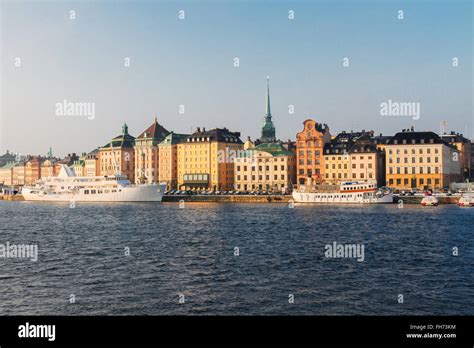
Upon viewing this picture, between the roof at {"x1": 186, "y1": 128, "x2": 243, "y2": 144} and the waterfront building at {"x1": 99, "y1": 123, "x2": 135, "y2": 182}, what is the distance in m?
26.9

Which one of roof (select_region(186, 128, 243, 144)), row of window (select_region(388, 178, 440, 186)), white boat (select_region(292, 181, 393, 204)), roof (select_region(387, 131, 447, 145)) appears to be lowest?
white boat (select_region(292, 181, 393, 204))

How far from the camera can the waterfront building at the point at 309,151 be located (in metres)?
119

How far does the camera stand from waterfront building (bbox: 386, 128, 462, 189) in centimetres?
10962

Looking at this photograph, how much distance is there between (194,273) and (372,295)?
8.99 m

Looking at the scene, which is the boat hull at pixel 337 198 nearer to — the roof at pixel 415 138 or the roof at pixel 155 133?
the roof at pixel 415 138

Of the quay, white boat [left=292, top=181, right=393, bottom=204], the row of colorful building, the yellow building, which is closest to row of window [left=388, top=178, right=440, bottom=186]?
the row of colorful building

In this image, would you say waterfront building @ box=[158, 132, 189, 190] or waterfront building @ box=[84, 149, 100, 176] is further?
waterfront building @ box=[84, 149, 100, 176]

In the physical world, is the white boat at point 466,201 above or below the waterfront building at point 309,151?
below

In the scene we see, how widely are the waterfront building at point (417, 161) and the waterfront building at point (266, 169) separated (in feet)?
75.3

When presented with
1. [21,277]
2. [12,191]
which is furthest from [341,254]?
[12,191]

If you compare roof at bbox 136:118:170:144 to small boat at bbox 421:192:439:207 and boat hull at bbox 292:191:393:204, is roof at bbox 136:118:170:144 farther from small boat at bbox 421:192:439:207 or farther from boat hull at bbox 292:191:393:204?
small boat at bbox 421:192:439:207

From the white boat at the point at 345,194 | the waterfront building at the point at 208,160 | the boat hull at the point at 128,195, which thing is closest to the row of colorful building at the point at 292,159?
the waterfront building at the point at 208,160

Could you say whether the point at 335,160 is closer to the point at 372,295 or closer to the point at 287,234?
the point at 287,234
